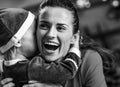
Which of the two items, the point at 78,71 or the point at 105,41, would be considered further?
the point at 105,41

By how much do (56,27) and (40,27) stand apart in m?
0.08

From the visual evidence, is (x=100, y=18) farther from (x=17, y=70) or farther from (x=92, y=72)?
(x=17, y=70)

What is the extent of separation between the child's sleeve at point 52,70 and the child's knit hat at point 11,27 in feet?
0.48

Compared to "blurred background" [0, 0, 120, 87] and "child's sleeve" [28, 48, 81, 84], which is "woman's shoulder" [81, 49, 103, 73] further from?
"blurred background" [0, 0, 120, 87]

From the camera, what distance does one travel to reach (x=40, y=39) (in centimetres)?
131

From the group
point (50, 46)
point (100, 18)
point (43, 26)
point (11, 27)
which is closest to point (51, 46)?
point (50, 46)

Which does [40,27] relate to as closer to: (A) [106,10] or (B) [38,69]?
(B) [38,69]

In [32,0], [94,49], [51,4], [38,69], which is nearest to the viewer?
[38,69]

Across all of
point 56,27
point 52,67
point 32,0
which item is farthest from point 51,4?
point 32,0

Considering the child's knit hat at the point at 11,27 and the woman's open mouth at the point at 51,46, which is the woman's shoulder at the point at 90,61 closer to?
the woman's open mouth at the point at 51,46

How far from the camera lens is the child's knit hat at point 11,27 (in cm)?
128

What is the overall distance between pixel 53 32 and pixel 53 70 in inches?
7.6

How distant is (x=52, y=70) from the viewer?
123 centimetres

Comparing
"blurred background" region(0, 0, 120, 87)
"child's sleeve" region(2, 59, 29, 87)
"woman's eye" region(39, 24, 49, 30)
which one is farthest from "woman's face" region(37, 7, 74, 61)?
"blurred background" region(0, 0, 120, 87)
